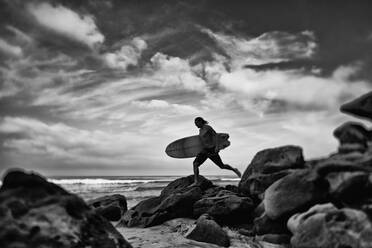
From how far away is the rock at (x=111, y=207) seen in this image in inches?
361

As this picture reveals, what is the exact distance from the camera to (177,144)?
11.6 m

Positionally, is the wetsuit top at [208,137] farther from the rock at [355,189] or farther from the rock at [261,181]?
the rock at [355,189]

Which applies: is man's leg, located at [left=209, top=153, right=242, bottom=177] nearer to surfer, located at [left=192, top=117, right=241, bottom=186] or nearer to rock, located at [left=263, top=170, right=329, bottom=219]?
surfer, located at [left=192, top=117, right=241, bottom=186]

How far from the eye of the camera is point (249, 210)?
21.1 ft

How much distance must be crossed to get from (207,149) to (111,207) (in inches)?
133

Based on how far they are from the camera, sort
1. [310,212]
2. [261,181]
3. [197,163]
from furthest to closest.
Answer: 1. [197,163]
2. [261,181]
3. [310,212]

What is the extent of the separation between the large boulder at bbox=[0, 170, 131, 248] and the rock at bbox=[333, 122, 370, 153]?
3.38m

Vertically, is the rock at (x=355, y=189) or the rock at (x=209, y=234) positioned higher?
the rock at (x=355, y=189)

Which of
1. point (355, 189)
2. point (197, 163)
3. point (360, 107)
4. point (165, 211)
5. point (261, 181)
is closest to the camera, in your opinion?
point (355, 189)

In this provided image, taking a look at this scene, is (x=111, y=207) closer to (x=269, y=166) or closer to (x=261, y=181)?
(x=261, y=181)

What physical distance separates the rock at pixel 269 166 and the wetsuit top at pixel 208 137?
6.71 feet

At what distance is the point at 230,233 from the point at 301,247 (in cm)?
212

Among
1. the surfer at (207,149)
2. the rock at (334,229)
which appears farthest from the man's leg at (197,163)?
the rock at (334,229)

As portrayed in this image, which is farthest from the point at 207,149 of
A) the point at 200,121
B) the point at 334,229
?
the point at 334,229
